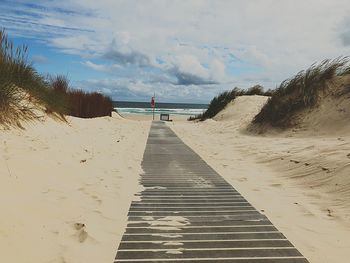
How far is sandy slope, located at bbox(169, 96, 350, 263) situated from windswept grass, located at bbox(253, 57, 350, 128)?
2.14 m

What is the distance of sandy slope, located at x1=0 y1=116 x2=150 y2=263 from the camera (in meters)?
3.36

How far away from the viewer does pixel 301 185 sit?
614 centimetres

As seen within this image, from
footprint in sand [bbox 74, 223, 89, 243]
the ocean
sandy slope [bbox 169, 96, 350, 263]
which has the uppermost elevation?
sandy slope [bbox 169, 96, 350, 263]

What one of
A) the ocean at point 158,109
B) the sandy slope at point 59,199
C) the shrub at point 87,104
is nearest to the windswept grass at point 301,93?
the sandy slope at point 59,199

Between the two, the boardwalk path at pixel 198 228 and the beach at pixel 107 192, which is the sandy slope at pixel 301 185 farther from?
the boardwalk path at pixel 198 228

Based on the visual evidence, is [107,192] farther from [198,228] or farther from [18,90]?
[18,90]

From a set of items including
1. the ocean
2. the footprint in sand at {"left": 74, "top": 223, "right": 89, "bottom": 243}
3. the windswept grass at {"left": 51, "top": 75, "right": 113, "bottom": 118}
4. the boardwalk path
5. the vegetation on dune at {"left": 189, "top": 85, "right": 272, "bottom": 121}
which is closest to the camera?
the boardwalk path

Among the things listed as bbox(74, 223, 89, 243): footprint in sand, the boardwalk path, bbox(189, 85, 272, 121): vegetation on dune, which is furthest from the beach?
bbox(189, 85, 272, 121): vegetation on dune

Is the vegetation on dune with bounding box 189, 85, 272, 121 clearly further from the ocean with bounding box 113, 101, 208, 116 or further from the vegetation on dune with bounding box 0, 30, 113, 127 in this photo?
the vegetation on dune with bounding box 0, 30, 113, 127

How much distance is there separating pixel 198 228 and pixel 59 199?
1757 mm

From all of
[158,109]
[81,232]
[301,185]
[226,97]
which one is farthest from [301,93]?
[158,109]

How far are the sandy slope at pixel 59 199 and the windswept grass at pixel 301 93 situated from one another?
20.9 feet

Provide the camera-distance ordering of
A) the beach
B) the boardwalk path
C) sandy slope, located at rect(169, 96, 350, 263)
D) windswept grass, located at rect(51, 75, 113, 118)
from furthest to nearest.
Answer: windswept grass, located at rect(51, 75, 113, 118)
sandy slope, located at rect(169, 96, 350, 263)
the beach
the boardwalk path

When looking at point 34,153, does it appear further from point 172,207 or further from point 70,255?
point 70,255
